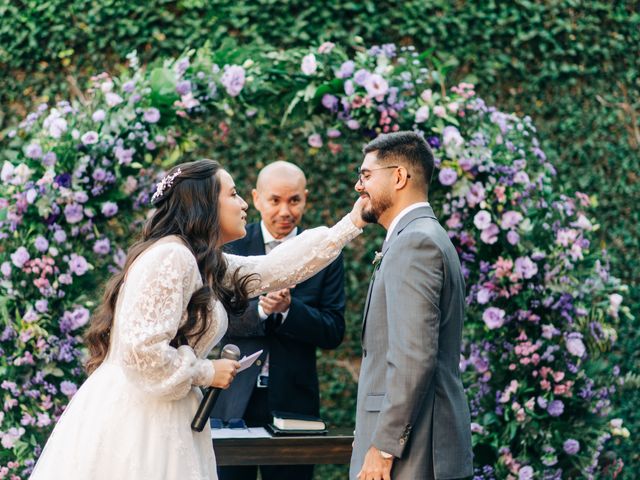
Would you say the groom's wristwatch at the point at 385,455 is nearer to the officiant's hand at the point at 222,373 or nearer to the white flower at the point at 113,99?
the officiant's hand at the point at 222,373

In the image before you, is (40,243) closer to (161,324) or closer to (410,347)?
(161,324)

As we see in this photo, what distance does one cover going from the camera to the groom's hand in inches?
114

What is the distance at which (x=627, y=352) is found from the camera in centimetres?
575

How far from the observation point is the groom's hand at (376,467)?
9.50ft

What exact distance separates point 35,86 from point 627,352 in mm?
4461

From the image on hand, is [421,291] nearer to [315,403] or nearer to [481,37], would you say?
[315,403]

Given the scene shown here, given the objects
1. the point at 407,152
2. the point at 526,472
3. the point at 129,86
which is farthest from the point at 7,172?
the point at 526,472

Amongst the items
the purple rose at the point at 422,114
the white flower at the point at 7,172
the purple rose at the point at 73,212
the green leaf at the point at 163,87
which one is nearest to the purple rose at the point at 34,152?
the white flower at the point at 7,172

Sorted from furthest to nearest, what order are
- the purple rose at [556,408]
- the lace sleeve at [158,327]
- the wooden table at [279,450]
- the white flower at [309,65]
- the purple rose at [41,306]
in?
the white flower at [309,65] < the purple rose at [556,408] < the purple rose at [41,306] < the wooden table at [279,450] < the lace sleeve at [158,327]

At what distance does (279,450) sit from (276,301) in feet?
2.37

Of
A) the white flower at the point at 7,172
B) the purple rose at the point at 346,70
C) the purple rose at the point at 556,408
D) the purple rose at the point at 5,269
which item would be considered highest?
the purple rose at the point at 346,70

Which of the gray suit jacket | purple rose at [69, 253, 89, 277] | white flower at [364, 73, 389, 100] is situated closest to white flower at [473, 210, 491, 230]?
white flower at [364, 73, 389, 100]

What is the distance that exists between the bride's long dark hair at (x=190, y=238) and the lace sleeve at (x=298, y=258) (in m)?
0.34

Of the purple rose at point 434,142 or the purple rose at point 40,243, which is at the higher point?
the purple rose at point 434,142
